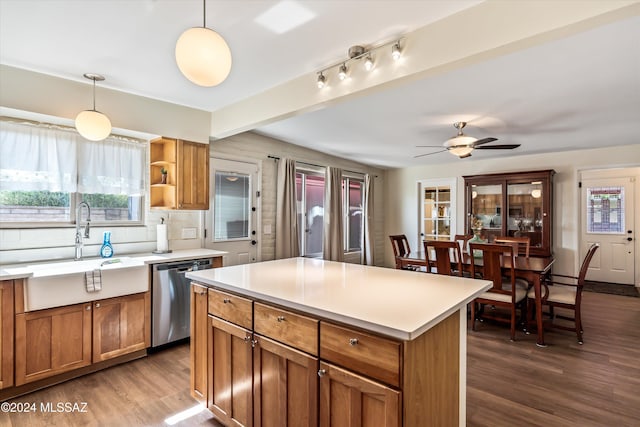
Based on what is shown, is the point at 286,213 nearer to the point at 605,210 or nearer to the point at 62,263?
the point at 62,263

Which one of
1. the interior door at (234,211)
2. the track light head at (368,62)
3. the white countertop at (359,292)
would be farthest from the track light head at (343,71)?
the interior door at (234,211)

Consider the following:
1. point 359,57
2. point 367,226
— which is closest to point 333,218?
point 367,226

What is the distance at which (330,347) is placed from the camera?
54.6 inches

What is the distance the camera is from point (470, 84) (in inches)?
109

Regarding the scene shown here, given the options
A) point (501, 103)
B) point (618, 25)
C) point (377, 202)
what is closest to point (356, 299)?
point (618, 25)

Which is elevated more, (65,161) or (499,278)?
(65,161)

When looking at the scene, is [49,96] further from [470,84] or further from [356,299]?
[470,84]

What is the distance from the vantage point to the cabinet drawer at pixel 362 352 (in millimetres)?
1192

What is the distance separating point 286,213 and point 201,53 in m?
3.54

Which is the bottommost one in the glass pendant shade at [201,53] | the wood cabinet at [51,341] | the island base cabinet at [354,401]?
the wood cabinet at [51,341]

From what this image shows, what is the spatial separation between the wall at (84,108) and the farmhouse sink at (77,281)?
235mm

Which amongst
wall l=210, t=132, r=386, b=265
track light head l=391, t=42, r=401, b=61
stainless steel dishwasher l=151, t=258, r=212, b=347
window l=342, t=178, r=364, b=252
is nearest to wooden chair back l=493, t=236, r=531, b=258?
window l=342, t=178, r=364, b=252

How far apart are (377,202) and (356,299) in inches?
234

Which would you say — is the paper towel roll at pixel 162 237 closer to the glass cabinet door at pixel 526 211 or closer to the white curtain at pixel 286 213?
the white curtain at pixel 286 213
